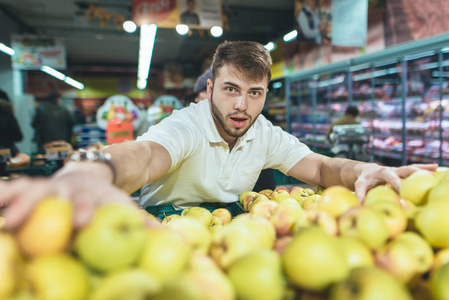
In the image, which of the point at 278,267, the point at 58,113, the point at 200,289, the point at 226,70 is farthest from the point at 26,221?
the point at 58,113

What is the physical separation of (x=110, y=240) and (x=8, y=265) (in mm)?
199

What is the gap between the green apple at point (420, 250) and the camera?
0.86 m

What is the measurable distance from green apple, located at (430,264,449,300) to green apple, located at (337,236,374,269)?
14 cm

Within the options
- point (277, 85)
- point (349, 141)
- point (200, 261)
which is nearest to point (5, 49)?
point (277, 85)

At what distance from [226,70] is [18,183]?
143 cm

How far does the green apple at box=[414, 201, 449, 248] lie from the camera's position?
0.92 metres

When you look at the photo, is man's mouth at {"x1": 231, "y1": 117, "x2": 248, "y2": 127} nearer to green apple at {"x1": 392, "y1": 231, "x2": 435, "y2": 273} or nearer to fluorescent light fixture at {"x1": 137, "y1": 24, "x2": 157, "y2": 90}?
green apple at {"x1": 392, "y1": 231, "x2": 435, "y2": 273}

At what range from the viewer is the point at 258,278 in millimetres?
713

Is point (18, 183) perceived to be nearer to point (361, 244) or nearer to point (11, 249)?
point (11, 249)

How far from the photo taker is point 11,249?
0.65 metres

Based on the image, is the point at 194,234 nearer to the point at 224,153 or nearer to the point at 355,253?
the point at 355,253

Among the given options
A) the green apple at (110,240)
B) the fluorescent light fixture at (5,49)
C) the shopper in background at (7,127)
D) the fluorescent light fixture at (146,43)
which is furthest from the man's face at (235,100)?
the fluorescent light fixture at (5,49)

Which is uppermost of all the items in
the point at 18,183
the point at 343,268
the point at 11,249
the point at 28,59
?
the point at 28,59

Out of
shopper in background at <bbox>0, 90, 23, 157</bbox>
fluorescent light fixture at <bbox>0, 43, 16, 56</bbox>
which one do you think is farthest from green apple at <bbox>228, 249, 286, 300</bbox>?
fluorescent light fixture at <bbox>0, 43, 16, 56</bbox>
